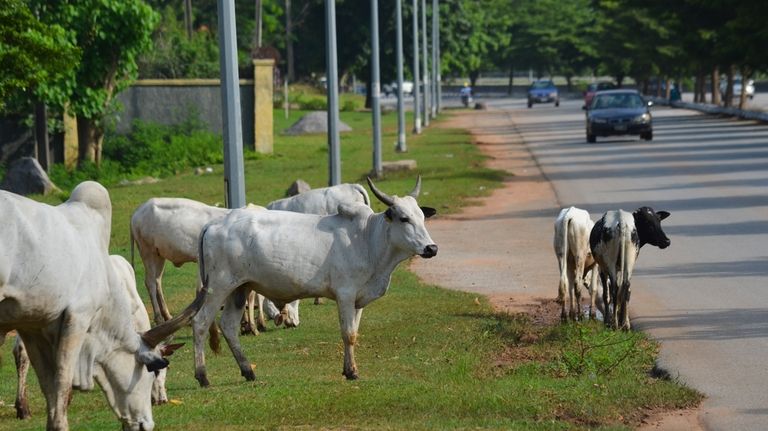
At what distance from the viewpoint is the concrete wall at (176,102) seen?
39.8 meters

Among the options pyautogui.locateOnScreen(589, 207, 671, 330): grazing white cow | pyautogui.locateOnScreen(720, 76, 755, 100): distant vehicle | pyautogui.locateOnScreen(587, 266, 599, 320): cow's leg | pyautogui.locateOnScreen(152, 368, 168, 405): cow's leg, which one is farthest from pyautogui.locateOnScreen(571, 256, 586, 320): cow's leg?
pyautogui.locateOnScreen(720, 76, 755, 100): distant vehicle

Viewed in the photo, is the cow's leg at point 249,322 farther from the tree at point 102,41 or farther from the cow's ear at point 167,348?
the tree at point 102,41

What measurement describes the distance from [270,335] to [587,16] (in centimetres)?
10799

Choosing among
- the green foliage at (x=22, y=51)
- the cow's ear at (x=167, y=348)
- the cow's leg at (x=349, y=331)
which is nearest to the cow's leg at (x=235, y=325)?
the cow's leg at (x=349, y=331)

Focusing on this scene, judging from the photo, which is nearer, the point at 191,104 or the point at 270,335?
the point at 270,335

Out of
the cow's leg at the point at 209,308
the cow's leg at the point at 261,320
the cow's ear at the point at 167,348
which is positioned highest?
the cow's ear at the point at 167,348

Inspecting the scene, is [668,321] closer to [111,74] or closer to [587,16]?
[111,74]

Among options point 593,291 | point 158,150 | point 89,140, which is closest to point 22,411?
point 593,291

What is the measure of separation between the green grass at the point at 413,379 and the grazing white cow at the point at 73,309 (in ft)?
2.34

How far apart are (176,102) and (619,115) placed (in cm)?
1330

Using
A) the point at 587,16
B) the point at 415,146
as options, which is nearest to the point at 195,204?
the point at 415,146

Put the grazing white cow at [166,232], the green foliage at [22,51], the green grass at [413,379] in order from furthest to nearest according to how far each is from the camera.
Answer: the green foliage at [22,51] → the grazing white cow at [166,232] → the green grass at [413,379]

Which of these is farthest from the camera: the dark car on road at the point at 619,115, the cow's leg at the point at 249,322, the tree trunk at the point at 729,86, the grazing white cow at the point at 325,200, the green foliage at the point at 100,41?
the tree trunk at the point at 729,86

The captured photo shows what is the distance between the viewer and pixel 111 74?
34094mm
